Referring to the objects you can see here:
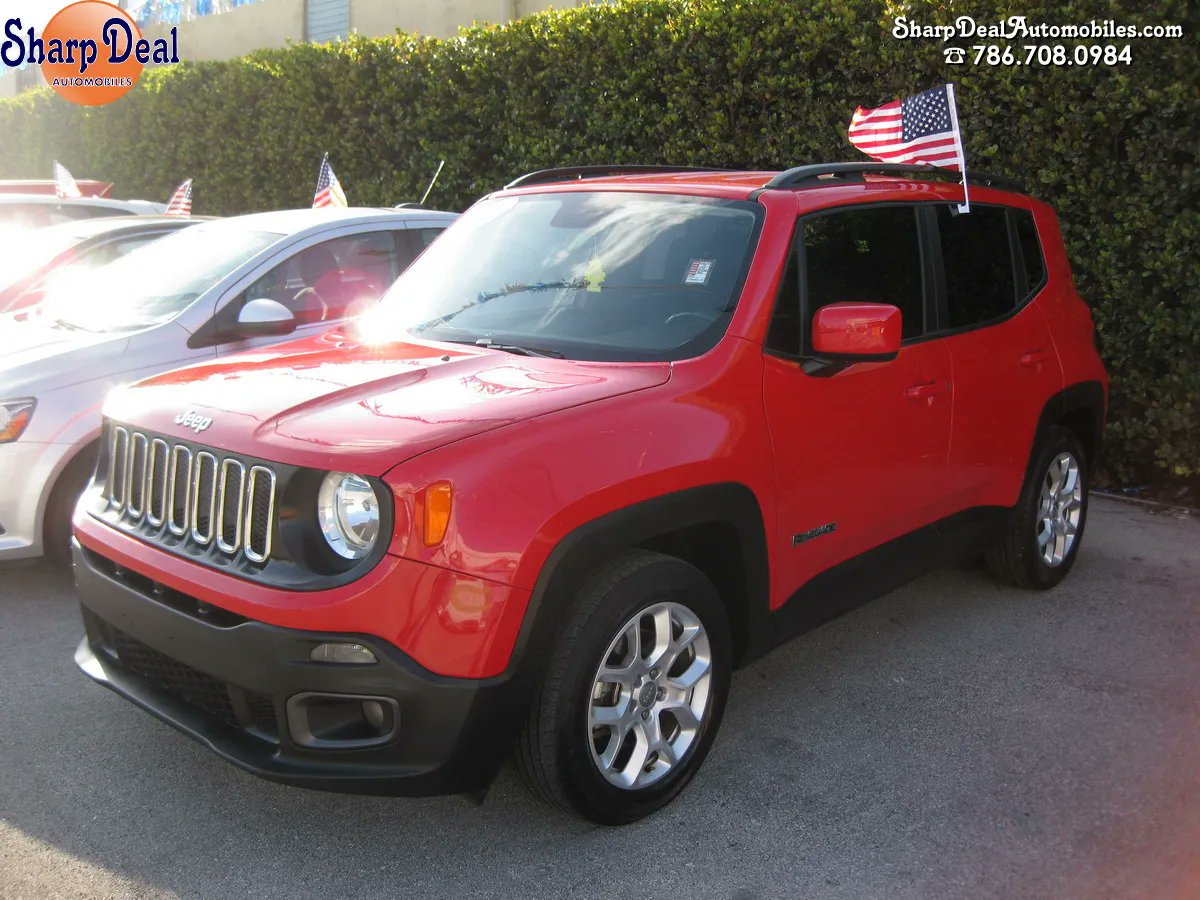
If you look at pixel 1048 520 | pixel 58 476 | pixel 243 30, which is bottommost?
pixel 1048 520

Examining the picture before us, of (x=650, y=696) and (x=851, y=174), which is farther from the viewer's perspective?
(x=851, y=174)

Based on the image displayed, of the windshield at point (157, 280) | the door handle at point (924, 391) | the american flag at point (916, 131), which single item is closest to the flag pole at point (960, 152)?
the american flag at point (916, 131)

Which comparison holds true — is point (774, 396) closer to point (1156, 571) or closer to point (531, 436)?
point (531, 436)

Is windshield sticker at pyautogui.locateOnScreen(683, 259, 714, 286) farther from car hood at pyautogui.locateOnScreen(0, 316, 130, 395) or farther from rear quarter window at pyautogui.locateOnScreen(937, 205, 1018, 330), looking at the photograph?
car hood at pyautogui.locateOnScreen(0, 316, 130, 395)

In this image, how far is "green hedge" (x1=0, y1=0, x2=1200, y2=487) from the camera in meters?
6.21

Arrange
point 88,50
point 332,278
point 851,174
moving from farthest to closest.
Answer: point 88,50 < point 332,278 < point 851,174

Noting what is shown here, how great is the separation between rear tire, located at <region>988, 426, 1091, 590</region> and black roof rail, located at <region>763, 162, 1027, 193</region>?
1.13 m

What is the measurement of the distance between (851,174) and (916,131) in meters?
1.27

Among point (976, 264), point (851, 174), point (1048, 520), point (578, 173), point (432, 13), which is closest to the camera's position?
point (851, 174)

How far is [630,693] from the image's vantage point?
3189mm

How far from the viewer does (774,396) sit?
138 inches

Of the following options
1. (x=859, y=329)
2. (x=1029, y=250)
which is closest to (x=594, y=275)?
(x=859, y=329)

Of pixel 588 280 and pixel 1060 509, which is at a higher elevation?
pixel 588 280

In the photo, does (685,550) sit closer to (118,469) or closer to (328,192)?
(118,469)
